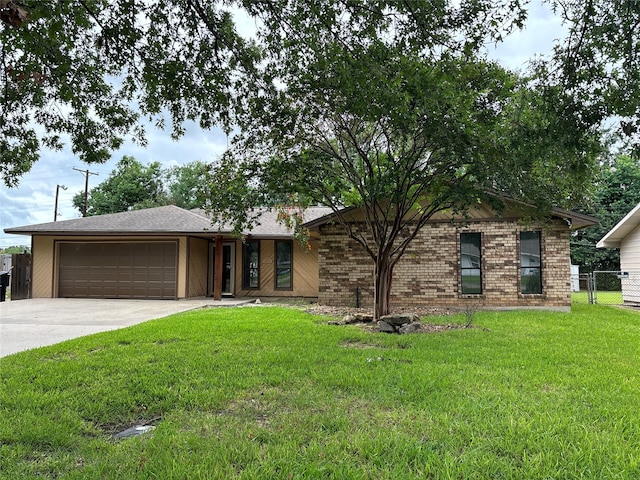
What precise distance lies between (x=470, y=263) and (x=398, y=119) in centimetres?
777

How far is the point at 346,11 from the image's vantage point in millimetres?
4934

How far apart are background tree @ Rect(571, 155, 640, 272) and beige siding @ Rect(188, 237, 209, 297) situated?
79.9ft

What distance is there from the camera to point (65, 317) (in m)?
10.0

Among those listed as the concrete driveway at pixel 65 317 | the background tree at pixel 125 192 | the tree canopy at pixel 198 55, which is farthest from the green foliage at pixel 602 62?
the background tree at pixel 125 192

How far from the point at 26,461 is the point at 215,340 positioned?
13.0 ft

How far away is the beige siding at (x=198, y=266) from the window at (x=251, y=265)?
5.05 feet

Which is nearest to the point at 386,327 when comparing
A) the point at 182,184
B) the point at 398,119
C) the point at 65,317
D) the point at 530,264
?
the point at 398,119

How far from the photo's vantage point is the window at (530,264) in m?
11.4

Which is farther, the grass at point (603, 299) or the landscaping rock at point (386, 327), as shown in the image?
the grass at point (603, 299)

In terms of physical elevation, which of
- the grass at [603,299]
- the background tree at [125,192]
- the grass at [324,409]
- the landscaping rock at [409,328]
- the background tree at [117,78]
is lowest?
the grass at [603,299]

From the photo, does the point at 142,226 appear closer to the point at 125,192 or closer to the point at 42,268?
the point at 42,268

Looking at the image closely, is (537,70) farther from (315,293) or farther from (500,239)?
(315,293)

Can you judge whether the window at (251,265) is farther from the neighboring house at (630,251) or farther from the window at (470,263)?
the neighboring house at (630,251)

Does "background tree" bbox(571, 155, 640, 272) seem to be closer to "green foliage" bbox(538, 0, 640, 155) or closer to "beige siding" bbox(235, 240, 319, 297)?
"beige siding" bbox(235, 240, 319, 297)
